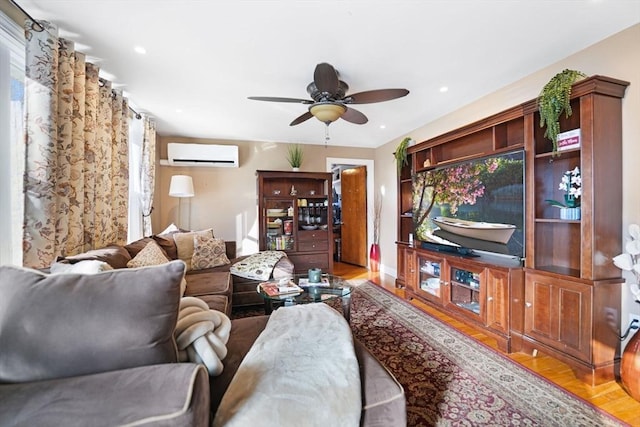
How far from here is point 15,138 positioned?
179cm

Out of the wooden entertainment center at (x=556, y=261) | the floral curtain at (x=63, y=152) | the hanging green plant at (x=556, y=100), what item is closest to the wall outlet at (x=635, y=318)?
the wooden entertainment center at (x=556, y=261)

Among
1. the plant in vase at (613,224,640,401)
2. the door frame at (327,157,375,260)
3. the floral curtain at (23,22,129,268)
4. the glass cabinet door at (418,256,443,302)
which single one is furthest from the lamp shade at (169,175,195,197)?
the plant in vase at (613,224,640,401)

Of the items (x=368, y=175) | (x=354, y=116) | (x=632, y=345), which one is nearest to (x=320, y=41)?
(x=354, y=116)

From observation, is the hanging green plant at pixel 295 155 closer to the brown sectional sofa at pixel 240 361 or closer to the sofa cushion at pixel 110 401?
the brown sectional sofa at pixel 240 361

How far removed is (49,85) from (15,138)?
16.2 inches

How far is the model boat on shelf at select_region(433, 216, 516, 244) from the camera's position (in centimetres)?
246

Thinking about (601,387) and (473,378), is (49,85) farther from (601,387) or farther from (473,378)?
(601,387)

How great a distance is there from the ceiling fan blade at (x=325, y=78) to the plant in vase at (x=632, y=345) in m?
2.22

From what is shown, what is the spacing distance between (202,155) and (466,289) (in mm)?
4200

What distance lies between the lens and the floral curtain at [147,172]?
3.64 meters

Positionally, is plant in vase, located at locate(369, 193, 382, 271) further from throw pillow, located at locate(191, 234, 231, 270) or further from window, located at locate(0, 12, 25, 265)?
window, located at locate(0, 12, 25, 265)

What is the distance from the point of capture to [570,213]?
2.07 m

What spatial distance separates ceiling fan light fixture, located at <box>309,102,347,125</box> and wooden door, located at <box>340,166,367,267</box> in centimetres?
314

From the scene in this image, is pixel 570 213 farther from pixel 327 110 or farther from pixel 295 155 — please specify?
pixel 295 155
